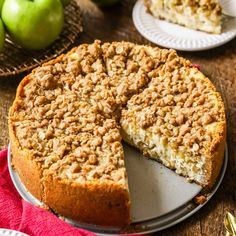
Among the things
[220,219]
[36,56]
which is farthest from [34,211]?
[36,56]

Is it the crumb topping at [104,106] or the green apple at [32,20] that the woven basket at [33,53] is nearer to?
the green apple at [32,20]

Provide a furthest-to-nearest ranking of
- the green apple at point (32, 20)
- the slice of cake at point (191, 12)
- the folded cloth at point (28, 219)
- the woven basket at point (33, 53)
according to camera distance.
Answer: the slice of cake at point (191, 12) → the woven basket at point (33, 53) → the green apple at point (32, 20) → the folded cloth at point (28, 219)

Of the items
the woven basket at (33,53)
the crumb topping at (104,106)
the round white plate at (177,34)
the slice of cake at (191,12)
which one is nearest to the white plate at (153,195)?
the crumb topping at (104,106)

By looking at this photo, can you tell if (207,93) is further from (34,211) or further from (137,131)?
(34,211)

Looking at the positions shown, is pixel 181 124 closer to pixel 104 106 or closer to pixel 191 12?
pixel 104 106

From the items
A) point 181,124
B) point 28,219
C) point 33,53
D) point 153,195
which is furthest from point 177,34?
point 28,219

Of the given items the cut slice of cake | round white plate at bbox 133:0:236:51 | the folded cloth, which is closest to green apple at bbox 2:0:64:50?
round white plate at bbox 133:0:236:51
